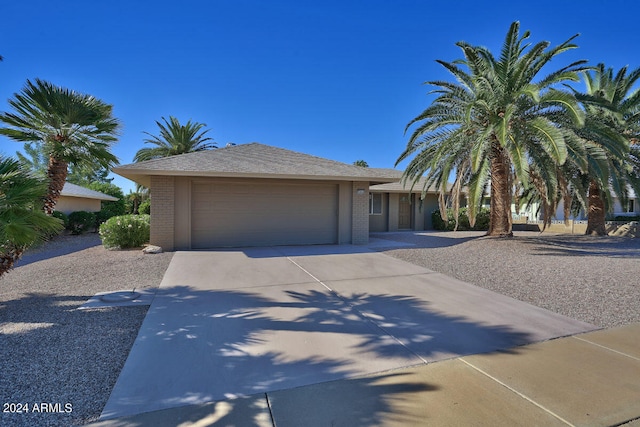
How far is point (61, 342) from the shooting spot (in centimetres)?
404

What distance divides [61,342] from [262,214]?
8884 millimetres

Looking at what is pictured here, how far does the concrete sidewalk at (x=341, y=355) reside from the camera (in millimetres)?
2828

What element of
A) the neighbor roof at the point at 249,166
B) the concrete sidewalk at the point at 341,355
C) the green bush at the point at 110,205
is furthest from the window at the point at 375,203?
the green bush at the point at 110,205

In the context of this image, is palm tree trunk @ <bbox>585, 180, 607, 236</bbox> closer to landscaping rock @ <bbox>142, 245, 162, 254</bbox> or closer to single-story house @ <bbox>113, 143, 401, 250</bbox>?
single-story house @ <bbox>113, 143, 401, 250</bbox>

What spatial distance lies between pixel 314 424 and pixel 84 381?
2.28m

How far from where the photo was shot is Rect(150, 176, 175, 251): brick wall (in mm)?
11297

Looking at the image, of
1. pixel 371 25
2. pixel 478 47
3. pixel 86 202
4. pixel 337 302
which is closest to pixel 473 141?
pixel 478 47

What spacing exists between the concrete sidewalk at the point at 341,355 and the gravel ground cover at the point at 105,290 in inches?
12.5

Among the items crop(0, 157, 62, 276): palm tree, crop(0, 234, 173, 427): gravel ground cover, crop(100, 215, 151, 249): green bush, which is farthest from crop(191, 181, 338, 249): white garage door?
crop(0, 157, 62, 276): palm tree

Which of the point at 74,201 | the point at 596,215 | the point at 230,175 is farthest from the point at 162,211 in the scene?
the point at 596,215

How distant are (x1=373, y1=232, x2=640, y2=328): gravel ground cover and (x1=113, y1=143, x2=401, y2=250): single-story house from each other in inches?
119

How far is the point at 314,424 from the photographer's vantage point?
2.61m

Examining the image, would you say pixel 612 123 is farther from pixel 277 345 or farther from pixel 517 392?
pixel 277 345

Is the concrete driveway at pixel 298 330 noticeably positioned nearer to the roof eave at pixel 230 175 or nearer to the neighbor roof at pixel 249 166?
the roof eave at pixel 230 175
